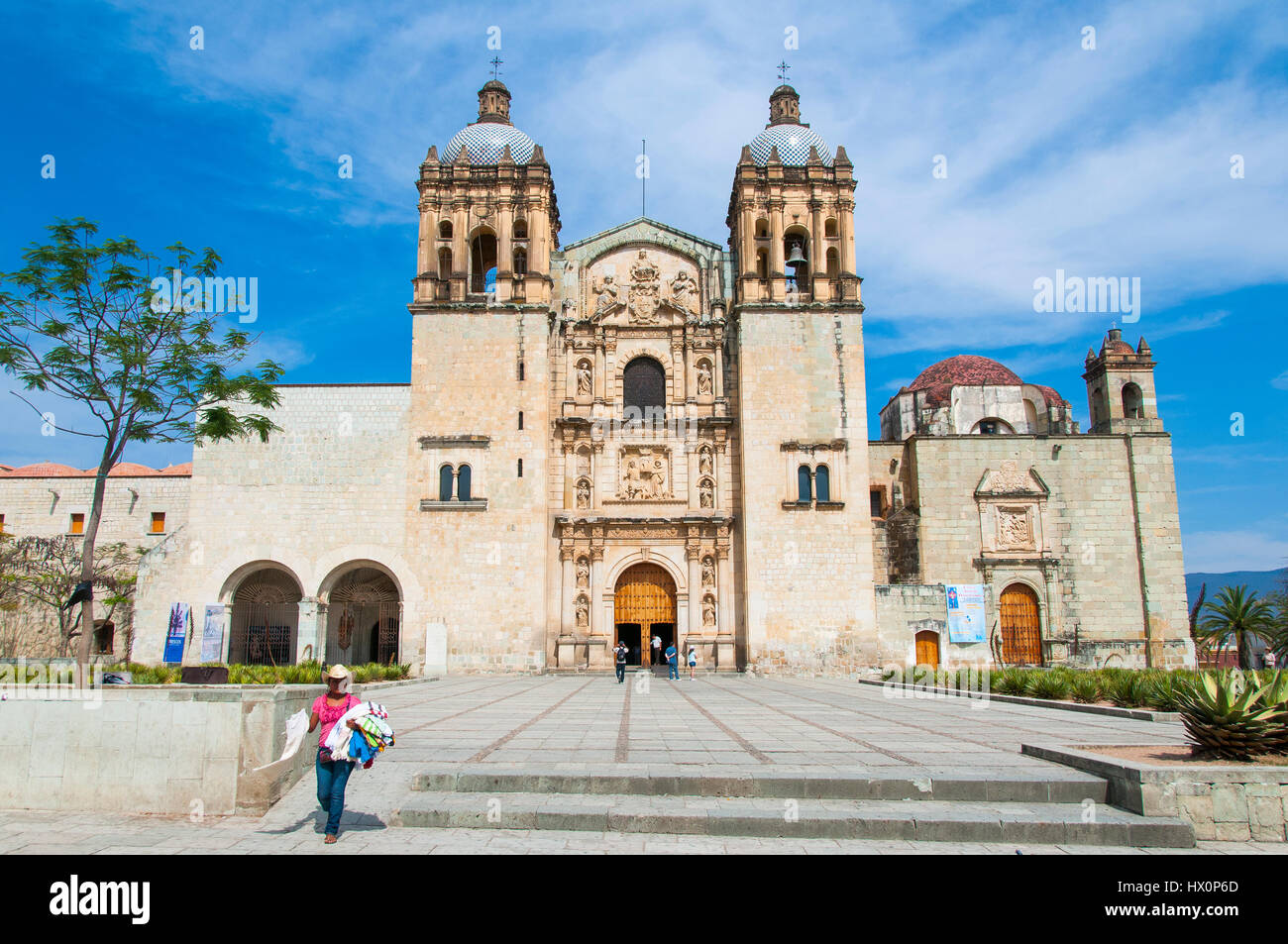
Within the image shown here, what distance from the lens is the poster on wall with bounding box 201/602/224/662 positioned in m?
25.5

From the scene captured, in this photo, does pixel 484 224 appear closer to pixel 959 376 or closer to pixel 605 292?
pixel 605 292

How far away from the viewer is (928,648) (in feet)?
88.1

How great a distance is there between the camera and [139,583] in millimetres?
26000

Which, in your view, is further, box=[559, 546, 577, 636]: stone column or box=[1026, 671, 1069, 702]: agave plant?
box=[559, 546, 577, 636]: stone column

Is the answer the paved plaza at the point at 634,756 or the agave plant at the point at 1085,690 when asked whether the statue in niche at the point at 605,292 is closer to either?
the paved plaza at the point at 634,756

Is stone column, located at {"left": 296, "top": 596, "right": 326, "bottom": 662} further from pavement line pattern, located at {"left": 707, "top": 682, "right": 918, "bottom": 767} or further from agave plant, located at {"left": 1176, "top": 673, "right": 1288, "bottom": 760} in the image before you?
agave plant, located at {"left": 1176, "top": 673, "right": 1288, "bottom": 760}

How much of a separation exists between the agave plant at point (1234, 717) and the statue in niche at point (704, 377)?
21.4 meters

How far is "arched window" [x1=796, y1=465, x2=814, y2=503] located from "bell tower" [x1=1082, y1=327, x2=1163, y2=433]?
11.4 meters

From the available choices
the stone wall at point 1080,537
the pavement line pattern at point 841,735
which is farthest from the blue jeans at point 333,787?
the stone wall at point 1080,537

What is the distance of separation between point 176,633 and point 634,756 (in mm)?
Answer: 21312

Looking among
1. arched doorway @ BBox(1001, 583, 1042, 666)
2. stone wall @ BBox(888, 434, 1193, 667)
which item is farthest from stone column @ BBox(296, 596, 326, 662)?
arched doorway @ BBox(1001, 583, 1042, 666)
